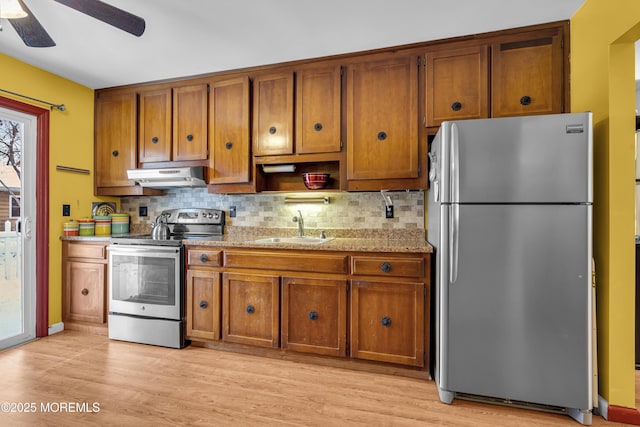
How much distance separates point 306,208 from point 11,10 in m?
2.20

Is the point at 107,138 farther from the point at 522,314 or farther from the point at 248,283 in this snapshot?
the point at 522,314

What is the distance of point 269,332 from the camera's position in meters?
2.45

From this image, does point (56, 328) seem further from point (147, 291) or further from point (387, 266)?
point (387, 266)

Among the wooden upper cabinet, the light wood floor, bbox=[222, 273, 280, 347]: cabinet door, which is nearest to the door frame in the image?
the light wood floor

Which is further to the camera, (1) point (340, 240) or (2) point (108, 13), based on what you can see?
(1) point (340, 240)

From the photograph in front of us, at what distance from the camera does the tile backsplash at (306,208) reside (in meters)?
2.77

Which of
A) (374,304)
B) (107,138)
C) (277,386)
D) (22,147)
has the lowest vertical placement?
(277,386)

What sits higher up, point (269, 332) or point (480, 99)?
point (480, 99)

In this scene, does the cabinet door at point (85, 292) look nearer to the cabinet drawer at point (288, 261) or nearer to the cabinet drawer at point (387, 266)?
the cabinet drawer at point (288, 261)

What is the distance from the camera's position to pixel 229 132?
290 centimetres

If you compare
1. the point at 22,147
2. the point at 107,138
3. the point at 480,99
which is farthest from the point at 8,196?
the point at 480,99

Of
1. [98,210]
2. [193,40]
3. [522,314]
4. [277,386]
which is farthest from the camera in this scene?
[98,210]

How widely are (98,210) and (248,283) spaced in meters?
2.10

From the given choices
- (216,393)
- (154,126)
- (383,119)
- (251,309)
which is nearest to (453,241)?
(383,119)
